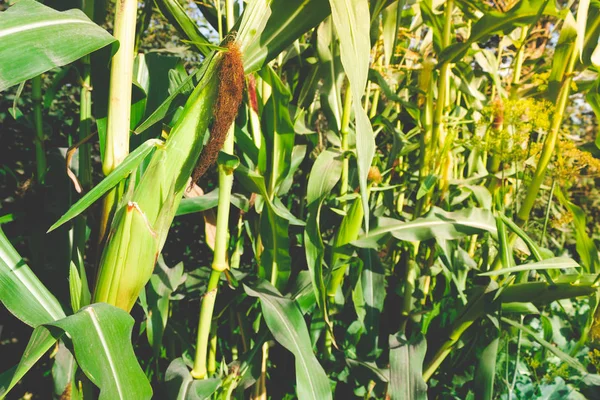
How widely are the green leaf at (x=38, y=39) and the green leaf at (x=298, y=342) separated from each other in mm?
737

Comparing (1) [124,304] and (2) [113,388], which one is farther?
(1) [124,304]

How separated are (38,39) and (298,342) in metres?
0.87

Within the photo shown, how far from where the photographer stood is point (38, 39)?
0.66 m

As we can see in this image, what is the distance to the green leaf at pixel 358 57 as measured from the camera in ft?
2.22

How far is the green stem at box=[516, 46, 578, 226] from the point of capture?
1.29 metres

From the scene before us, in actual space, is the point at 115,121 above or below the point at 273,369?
above

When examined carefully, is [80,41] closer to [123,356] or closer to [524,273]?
[123,356]

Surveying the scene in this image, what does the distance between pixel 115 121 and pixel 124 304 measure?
0.34 metres

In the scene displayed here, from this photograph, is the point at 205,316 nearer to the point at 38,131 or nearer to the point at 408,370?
the point at 408,370

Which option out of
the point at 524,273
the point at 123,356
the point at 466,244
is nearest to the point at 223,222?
the point at 123,356

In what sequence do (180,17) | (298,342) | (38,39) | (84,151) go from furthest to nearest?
1. (298,342)
2. (84,151)
3. (180,17)
4. (38,39)

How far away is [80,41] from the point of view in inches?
27.6

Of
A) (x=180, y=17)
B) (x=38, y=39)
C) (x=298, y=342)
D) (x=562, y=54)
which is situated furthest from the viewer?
(x=562, y=54)

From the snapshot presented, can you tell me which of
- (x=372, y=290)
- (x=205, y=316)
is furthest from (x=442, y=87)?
(x=205, y=316)
